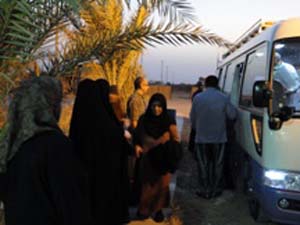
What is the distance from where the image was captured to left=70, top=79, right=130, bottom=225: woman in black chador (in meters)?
4.53

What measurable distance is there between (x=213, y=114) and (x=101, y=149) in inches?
154

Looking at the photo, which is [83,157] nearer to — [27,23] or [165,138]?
[27,23]

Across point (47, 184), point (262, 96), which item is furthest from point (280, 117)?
point (47, 184)

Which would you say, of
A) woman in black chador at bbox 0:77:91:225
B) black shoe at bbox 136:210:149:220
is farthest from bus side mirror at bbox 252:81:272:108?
woman in black chador at bbox 0:77:91:225

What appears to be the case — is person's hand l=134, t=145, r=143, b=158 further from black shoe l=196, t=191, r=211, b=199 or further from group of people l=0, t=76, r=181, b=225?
black shoe l=196, t=191, r=211, b=199

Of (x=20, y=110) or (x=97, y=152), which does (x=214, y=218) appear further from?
(x=20, y=110)

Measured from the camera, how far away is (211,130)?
8375 mm

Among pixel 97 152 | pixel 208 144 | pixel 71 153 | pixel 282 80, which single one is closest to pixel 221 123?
pixel 208 144

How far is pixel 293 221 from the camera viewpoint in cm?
622

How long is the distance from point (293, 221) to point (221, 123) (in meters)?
2.45

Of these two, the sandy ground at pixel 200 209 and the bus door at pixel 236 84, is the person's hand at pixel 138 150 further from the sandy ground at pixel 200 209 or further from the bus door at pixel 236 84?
the bus door at pixel 236 84

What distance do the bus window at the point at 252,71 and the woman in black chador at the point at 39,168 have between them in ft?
14.2

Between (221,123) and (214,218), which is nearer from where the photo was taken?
(214,218)

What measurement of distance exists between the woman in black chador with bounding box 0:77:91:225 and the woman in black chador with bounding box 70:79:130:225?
68.1 inches
